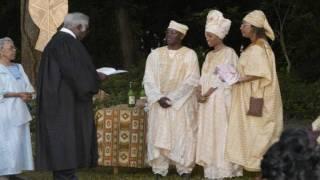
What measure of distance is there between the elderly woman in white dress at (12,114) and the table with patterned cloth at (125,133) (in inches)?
36.6

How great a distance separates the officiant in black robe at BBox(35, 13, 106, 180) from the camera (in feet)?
20.6

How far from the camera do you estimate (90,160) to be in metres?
6.57

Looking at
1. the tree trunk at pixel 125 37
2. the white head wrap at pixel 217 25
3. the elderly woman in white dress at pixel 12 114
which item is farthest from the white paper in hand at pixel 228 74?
the tree trunk at pixel 125 37

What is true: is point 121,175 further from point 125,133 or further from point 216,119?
point 216,119

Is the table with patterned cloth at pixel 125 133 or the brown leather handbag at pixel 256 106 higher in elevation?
the brown leather handbag at pixel 256 106

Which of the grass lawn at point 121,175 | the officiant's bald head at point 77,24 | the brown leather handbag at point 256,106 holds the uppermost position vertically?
the officiant's bald head at point 77,24

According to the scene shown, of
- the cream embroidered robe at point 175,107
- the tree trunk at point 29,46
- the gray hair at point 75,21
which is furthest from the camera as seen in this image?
the tree trunk at point 29,46

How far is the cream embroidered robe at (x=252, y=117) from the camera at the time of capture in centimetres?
750

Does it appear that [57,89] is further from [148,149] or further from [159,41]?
[159,41]

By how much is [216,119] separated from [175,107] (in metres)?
0.46

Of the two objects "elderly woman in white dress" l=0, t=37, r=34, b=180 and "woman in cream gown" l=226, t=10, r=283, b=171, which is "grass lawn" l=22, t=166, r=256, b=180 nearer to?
"elderly woman in white dress" l=0, t=37, r=34, b=180

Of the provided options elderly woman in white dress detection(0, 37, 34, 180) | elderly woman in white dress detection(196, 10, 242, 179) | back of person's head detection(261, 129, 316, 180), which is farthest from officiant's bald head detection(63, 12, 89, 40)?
back of person's head detection(261, 129, 316, 180)

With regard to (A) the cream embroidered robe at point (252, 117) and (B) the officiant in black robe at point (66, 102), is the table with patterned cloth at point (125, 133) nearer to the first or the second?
(A) the cream embroidered robe at point (252, 117)

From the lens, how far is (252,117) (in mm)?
7582
